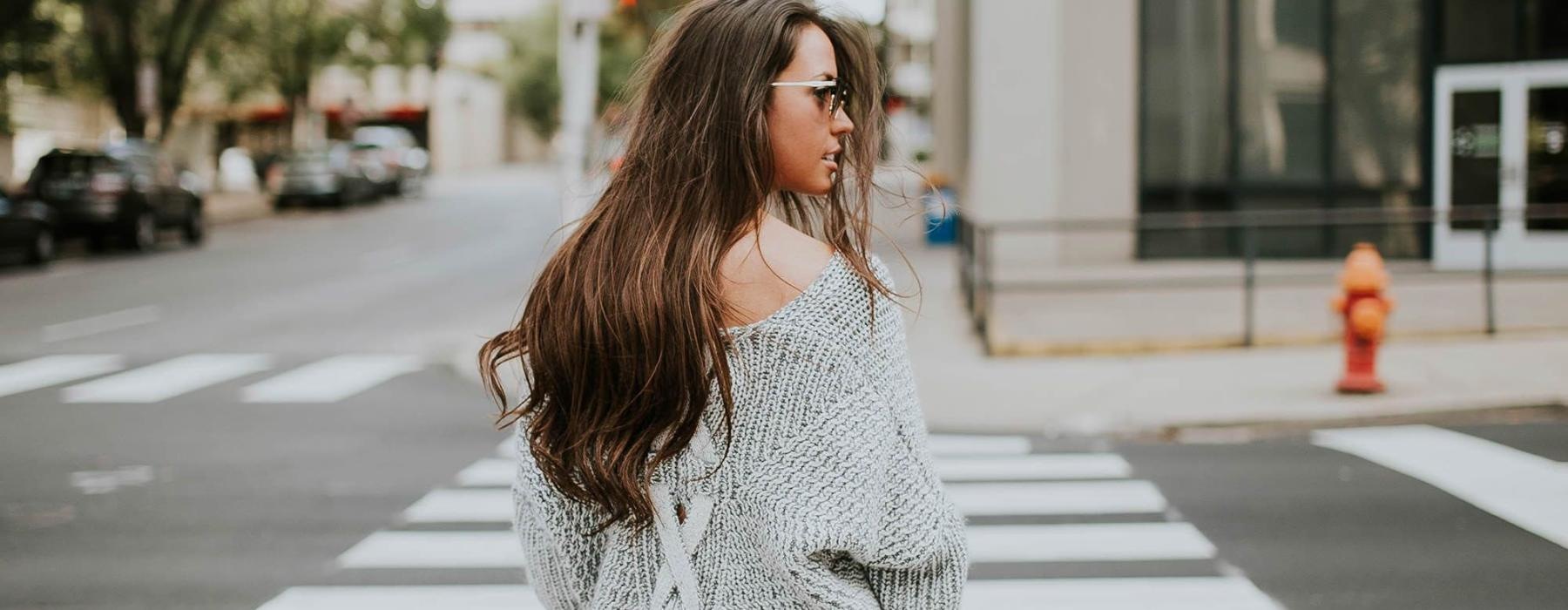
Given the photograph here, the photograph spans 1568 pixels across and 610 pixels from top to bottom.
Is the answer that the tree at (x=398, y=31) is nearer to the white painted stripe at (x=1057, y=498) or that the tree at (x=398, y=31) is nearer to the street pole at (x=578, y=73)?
the street pole at (x=578, y=73)

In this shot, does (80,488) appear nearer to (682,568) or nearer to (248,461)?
(248,461)

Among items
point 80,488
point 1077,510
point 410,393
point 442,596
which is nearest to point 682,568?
point 442,596

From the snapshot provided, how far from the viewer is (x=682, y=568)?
1899mm

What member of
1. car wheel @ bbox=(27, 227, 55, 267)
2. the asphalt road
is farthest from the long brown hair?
car wheel @ bbox=(27, 227, 55, 267)

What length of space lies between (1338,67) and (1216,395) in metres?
11.1

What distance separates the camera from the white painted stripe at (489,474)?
25.0 ft

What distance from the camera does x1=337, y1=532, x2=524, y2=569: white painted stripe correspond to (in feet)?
19.5

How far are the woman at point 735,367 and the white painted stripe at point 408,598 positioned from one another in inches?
137

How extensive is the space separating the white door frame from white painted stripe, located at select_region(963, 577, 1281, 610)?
1213cm

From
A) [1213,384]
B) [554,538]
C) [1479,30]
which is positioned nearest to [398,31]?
[1479,30]

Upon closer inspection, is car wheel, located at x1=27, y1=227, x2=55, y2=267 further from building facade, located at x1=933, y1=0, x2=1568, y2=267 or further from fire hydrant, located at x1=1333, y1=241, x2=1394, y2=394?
fire hydrant, located at x1=1333, y1=241, x2=1394, y2=394

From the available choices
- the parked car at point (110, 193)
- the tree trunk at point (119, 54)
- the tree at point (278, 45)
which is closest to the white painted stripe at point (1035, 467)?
the parked car at point (110, 193)

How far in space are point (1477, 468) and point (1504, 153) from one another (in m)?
12.3

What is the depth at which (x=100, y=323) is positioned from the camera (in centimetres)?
1514
